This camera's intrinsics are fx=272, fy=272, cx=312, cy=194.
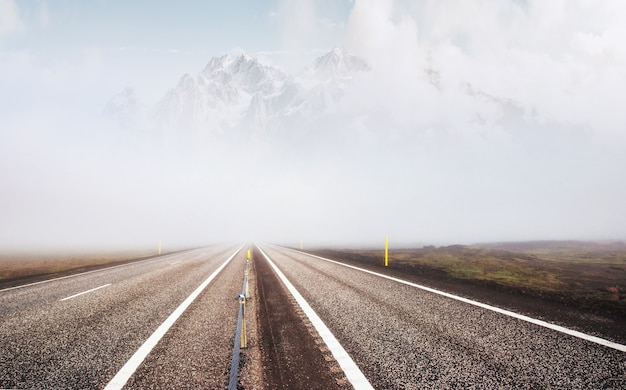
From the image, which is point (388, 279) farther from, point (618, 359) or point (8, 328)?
point (8, 328)

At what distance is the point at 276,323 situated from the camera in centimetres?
507

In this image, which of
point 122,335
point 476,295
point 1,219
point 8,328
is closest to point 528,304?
point 476,295

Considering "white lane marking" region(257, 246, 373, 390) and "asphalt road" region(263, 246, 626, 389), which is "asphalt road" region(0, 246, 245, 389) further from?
"asphalt road" region(263, 246, 626, 389)

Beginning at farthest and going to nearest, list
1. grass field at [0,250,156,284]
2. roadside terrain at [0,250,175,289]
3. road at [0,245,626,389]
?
grass field at [0,250,156,284], roadside terrain at [0,250,175,289], road at [0,245,626,389]

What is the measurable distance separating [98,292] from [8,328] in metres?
3.48

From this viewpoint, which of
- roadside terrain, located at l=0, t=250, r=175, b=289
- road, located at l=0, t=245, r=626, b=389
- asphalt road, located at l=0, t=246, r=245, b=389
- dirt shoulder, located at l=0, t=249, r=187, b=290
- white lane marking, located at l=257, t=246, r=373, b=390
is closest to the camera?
white lane marking, located at l=257, t=246, r=373, b=390

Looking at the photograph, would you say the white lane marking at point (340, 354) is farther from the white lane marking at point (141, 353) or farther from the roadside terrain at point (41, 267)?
the roadside terrain at point (41, 267)

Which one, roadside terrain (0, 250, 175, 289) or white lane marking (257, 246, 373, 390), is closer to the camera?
white lane marking (257, 246, 373, 390)

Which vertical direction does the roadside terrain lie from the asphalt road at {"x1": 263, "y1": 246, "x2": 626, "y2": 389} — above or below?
below

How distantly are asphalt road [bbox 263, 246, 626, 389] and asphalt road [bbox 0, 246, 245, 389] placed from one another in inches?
74.9

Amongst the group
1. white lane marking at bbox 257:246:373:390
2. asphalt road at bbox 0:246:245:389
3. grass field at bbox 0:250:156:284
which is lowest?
grass field at bbox 0:250:156:284

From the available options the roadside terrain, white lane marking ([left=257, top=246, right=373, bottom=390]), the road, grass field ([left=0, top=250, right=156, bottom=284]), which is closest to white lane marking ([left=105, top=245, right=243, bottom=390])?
the road

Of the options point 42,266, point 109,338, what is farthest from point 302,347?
point 42,266

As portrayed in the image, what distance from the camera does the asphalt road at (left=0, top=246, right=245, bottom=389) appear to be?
3.14 metres
